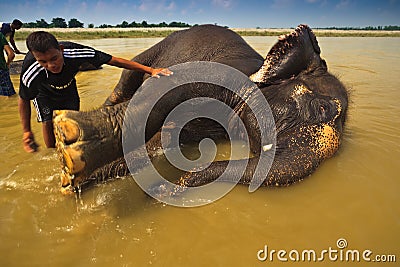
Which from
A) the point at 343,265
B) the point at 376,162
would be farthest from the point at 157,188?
the point at 376,162

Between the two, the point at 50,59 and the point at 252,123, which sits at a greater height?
the point at 50,59

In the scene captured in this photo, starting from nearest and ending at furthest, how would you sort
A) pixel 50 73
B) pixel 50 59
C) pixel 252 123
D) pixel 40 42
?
pixel 40 42
pixel 50 59
pixel 252 123
pixel 50 73

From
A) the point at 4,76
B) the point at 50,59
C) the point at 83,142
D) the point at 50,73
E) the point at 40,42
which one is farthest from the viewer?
the point at 4,76

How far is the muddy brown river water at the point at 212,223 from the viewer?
2.06 metres

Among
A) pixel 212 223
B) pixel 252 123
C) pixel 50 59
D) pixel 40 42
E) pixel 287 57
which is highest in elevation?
pixel 40 42

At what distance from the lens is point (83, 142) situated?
2145 mm

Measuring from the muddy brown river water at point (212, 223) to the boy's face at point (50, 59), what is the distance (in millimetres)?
993

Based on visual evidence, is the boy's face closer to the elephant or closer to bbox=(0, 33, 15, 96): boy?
the elephant

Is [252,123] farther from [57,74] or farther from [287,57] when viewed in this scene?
[57,74]

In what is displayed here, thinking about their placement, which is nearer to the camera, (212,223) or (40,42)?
(212,223)

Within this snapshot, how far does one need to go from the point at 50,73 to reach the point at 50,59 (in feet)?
1.46

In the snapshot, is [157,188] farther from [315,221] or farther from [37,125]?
[37,125]

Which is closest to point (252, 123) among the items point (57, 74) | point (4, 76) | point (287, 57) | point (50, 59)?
point (287, 57)


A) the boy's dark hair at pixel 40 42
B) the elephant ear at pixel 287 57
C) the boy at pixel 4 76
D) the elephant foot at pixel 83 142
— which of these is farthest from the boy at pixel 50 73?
the boy at pixel 4 76
